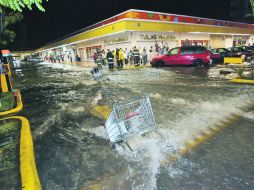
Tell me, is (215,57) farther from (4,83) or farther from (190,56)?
(4,83)

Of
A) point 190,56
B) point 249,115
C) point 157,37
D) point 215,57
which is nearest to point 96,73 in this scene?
point 190,56

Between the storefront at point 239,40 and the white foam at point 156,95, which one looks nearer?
the white foam at point 156,95

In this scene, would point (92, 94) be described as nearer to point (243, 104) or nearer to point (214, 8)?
point (243, 104)

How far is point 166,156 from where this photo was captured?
4.06m

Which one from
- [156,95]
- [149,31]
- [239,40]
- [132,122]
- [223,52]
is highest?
[149,31]

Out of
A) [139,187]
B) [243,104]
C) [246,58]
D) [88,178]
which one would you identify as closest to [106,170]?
[88,178]

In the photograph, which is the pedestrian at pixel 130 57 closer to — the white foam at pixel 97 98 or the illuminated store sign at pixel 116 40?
the illuminated store sign at pixel 116 40

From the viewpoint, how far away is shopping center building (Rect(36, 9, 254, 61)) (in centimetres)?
2270

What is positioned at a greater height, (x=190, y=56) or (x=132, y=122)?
(x=190, y=56)

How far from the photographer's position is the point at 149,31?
80.5 ft

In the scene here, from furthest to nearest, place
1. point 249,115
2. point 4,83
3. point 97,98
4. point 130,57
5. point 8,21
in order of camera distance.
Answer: point 130,57 < point 8,21 < point 4,83 < point 97,98 < point 249,115

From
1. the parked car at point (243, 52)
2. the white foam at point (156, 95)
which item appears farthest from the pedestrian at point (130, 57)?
the white foam at point (156, 95)

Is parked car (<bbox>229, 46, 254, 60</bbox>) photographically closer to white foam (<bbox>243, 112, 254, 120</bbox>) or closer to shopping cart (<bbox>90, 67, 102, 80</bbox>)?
shopping cart (<bbox>90, 67, 102, 80</bbox>)

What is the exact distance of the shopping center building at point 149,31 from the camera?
22703 mm
